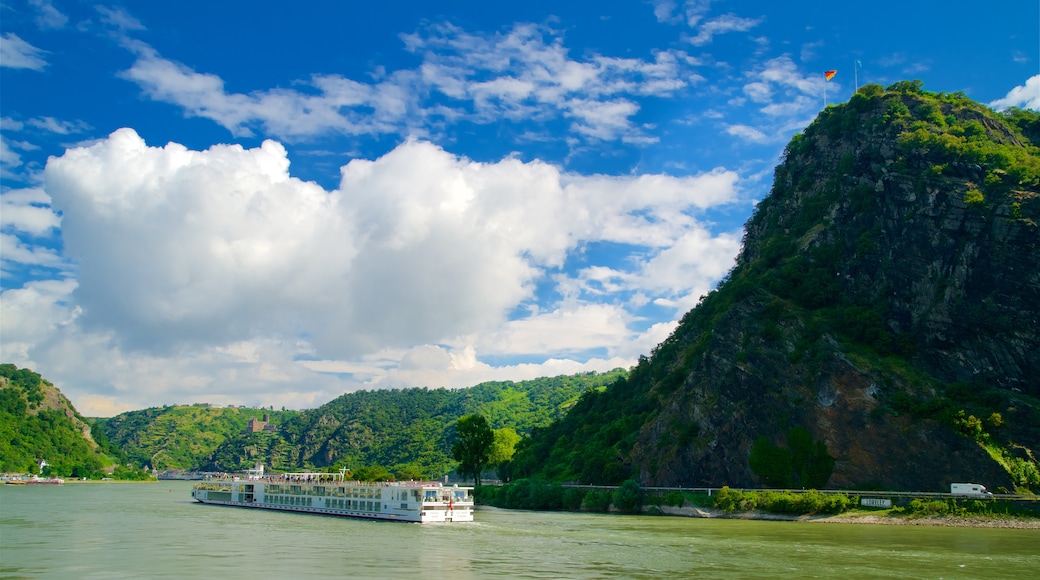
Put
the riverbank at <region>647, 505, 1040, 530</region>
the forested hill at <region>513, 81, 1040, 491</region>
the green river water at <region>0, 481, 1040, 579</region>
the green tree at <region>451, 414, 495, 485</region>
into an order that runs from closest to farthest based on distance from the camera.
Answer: the green river water at <region>0, 481, 1040, 579</region> → the riverbank at <region>647, 505, 1040, 530</region> → the forested hill at <region>513, 81, 1040, 491</region> → the green tree at <region>451, 414, 495, 485</region>

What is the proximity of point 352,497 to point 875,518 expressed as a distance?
2637 inches

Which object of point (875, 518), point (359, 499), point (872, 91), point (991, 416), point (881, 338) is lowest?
point (875, 518)

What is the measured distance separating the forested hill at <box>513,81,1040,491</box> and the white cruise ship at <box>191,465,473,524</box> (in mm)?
42086

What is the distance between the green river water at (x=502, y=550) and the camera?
46.8 meters

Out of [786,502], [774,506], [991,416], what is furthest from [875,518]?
[991,416]

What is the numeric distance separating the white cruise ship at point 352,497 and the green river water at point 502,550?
445 centimetres

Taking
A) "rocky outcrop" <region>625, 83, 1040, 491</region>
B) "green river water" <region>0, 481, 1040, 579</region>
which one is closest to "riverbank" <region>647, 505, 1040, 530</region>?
"green river water" <region>0, 481, 1040, 579</region>

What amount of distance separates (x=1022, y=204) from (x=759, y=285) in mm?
41107

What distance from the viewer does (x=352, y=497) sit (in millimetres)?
102750

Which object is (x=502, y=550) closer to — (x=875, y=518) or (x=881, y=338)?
(x=875, y=518)

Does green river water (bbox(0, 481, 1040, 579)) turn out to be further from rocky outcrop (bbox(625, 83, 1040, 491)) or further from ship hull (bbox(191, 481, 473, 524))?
rocky outcrop (bbox(625, 83, 1040, 491))

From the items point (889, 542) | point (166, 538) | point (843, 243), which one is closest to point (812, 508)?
point (889, 542)

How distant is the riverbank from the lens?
3378 inches

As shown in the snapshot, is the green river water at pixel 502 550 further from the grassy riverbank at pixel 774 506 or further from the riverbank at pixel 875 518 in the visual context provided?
the grassy riverbank at pixel 774 506
